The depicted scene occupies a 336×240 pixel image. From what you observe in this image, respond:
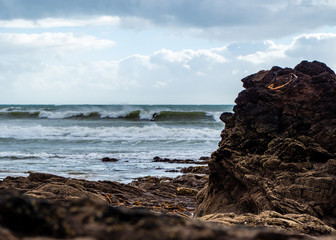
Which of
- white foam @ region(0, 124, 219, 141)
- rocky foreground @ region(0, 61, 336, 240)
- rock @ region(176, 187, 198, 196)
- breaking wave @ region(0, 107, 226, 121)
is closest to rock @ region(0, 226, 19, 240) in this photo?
rocky foreground @ region(0, 61, 336, 240)

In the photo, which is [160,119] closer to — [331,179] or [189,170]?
[189,170]

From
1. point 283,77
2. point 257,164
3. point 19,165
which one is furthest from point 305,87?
point 19,165

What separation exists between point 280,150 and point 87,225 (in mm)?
5392

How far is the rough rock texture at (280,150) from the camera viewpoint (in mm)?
6078

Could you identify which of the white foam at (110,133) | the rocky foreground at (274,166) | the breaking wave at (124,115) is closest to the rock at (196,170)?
the rocky foreground at (274,166)

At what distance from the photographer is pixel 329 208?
5.98 meters

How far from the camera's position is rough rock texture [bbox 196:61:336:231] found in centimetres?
608

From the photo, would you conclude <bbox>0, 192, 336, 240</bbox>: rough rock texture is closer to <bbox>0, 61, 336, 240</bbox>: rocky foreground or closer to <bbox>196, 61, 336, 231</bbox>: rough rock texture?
<bbox>0, 61, 336, 240</bbox>: rocky foreground

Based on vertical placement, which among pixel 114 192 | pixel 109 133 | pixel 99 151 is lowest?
pixel 99 151

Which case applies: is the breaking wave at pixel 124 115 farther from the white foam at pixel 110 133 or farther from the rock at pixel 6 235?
the rock at pixel 6 235

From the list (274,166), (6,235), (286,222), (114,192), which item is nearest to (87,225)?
(6,235)

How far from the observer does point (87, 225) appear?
1.84 meters

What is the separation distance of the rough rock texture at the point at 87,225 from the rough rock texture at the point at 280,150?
4373 mm

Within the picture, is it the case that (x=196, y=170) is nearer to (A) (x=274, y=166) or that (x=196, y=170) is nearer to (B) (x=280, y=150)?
(B) (x=280, y=150)
